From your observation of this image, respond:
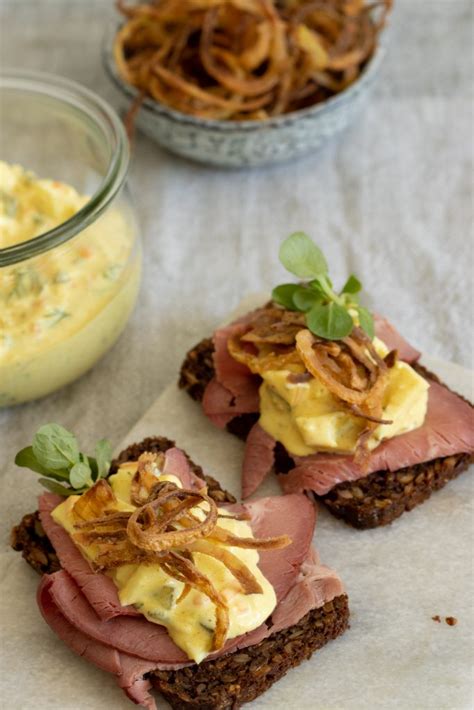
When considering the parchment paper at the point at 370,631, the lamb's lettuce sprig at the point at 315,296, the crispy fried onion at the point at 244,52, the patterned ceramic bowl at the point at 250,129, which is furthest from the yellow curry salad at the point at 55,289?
the crispy fried onion at the point at 244,52

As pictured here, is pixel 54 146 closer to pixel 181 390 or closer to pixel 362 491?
pixel 181 390

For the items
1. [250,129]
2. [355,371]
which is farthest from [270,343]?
[250,129]

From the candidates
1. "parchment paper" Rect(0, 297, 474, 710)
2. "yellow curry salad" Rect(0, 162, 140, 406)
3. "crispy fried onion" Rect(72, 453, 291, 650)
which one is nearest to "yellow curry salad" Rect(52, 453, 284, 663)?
"crispy fried onion" Rect(72, 453, 291, 650)

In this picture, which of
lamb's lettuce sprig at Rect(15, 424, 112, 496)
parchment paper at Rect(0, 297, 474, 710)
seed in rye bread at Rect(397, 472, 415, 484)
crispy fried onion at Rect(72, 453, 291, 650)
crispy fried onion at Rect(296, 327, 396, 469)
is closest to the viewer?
crispy fried onion at Rect(72, 453, 291, 650)

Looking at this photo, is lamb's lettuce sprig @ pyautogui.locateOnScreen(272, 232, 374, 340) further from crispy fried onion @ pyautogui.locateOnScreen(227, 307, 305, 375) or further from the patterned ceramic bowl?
the patterned ceramic bowl

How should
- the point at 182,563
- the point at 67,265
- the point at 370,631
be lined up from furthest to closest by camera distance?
the point at 67,265 → the point at 370,631 → the point at 182,563

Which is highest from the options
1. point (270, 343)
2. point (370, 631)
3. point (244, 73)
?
point (244, 73)

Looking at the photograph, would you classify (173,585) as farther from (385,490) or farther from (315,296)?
(315,296)

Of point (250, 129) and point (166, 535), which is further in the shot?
point (250, 129)
